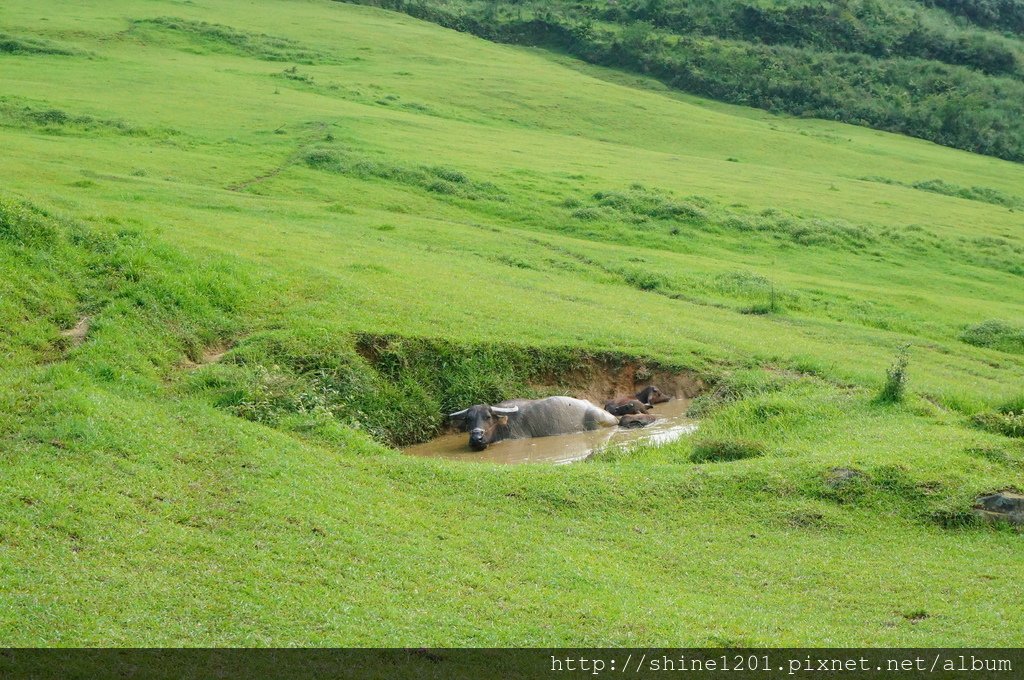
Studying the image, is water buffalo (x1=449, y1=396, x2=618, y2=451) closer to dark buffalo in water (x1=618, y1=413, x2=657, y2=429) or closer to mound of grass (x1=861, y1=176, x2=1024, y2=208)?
dark buffalo in water (x1=618, y1=413, x2=657, y2=429)

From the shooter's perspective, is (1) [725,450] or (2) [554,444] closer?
(1) [725,450]

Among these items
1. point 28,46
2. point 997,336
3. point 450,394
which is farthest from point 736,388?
point 28,46

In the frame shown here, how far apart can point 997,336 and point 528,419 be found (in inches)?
564

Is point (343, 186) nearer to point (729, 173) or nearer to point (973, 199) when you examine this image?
point (729, 173)

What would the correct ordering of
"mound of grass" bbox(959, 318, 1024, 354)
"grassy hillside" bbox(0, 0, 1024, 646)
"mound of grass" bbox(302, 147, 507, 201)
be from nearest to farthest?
1. "grassy hillside" bbox(0, 0, 1024, 646)
2. "mound of grass" bbox(959, 318, 1024, 354)
3. "mound of grass" bbox(302, 147, 507, 201)

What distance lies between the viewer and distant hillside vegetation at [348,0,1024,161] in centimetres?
7075

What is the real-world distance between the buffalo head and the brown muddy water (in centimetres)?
14

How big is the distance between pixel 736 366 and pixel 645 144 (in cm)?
3474

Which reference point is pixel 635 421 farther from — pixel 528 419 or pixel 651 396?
pixel 528 419

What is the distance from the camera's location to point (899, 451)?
44.9 feet

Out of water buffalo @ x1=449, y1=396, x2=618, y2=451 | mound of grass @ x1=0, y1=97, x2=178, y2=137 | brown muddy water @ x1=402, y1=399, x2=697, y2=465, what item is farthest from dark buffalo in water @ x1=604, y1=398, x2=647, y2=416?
mound of grass @ x1=0, y1=97, x2=178, y2=137

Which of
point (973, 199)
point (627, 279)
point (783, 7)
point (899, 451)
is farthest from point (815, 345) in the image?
point (783, 7)

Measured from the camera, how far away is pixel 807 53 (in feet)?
258

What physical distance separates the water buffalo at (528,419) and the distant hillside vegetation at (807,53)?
5890 cm
